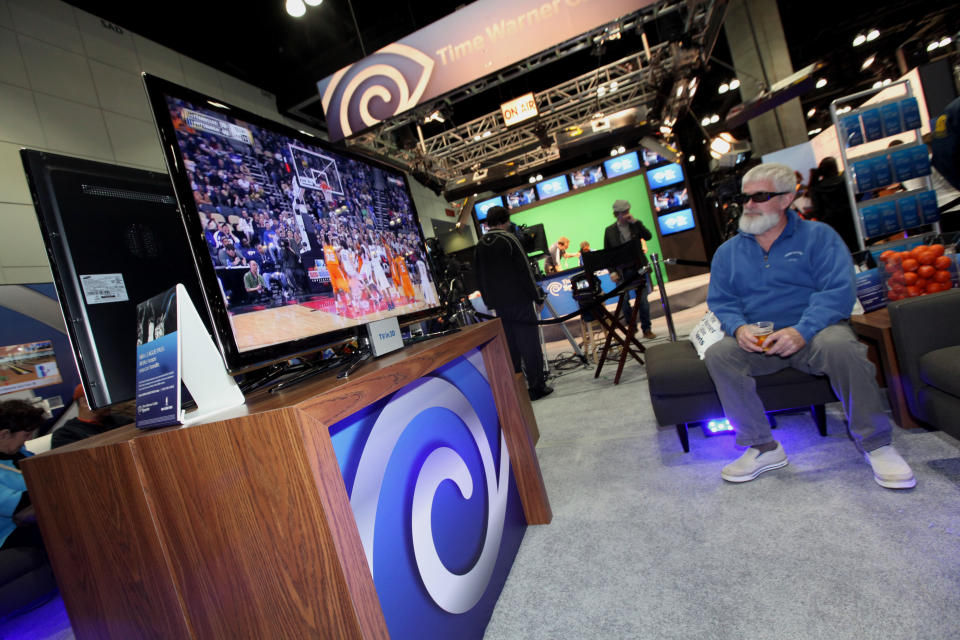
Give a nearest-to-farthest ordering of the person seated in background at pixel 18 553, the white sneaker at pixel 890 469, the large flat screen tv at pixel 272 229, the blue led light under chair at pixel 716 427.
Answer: the large flat screen tv at pixel 272 229
the white sneaker at pixel 890 469
the person seated in background at pixel 18 553
the blue led light under chair at pixel 716 427

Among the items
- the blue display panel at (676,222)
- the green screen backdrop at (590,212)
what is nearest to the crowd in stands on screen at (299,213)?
the green screen backdrop at (590,212)

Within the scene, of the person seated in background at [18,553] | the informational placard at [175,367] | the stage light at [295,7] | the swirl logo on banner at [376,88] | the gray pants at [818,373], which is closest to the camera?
the informational placard at [175,367]

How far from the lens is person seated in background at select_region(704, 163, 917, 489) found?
1752 millimetres

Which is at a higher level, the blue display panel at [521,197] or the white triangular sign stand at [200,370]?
the blue display panel at [521,197]

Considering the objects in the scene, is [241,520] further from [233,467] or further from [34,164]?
[34,164]

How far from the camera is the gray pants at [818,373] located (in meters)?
1.72

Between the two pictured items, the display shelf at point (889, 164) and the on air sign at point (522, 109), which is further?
the on air sign at point (522, 109)

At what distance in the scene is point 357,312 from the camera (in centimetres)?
134

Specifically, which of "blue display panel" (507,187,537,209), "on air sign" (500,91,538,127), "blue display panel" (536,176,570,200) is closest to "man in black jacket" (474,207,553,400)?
"on air sign" (500,91,538,127)

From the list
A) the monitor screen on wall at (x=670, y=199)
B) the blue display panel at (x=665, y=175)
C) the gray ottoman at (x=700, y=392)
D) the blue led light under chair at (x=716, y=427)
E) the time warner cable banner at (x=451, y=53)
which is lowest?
the blue led light under chair at (x=716, y=427)

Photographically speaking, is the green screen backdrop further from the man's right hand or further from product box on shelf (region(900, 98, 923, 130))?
the man's right hand

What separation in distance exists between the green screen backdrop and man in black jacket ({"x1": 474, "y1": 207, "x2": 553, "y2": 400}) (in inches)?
310

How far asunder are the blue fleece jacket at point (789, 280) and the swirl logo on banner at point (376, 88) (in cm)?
369

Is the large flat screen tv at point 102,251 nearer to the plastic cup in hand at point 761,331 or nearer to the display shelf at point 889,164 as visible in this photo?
the plastic cup in hand at point 761,331
